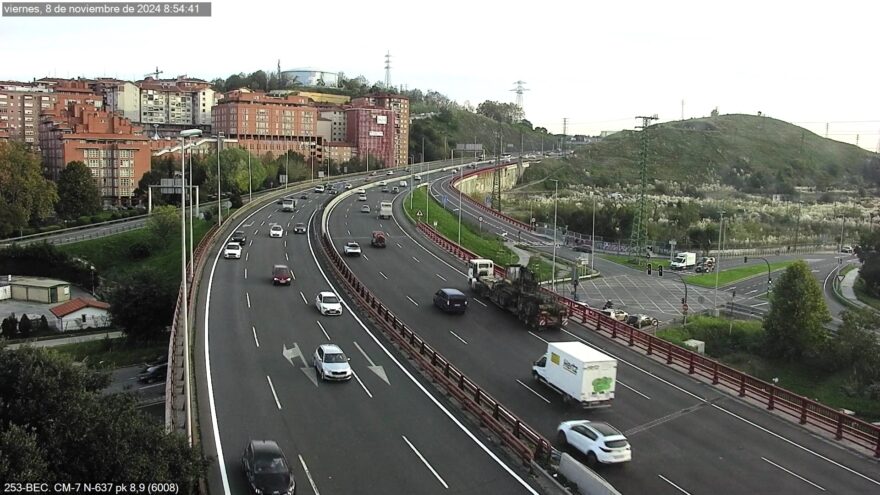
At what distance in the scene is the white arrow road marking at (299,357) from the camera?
26.4 m

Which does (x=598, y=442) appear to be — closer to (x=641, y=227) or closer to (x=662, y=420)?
(x=662, y=420)

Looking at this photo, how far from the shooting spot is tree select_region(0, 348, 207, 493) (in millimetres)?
14180

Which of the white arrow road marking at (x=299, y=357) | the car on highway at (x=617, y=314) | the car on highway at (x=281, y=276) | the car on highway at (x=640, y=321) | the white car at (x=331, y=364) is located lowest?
the car on highway at (x=640, y=321)

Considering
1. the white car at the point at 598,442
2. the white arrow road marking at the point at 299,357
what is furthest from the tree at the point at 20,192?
the white car at the point at 598,442

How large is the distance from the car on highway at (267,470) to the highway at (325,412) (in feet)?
2.17

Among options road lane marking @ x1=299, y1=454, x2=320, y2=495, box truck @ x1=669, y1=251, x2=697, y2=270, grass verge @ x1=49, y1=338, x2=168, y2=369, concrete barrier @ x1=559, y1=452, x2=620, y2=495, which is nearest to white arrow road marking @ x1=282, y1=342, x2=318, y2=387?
road lane marking @ x1=299, y1=454, x2=320, y2=495

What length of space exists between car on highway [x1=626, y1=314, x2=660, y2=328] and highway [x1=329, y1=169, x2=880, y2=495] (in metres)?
13.8

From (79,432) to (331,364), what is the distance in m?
12.1

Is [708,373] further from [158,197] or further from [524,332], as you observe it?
[158,197]

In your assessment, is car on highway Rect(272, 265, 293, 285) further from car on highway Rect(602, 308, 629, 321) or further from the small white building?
the small white building

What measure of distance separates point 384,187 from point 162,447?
312ft

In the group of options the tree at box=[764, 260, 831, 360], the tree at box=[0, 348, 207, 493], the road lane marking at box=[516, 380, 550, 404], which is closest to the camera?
the tree at box=[0, 348, 207, 493]

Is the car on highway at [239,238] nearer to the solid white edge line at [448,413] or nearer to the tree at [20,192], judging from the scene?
the solid white edge line at [448,413]

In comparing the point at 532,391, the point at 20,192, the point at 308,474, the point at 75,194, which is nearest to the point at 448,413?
the point at 532,391
